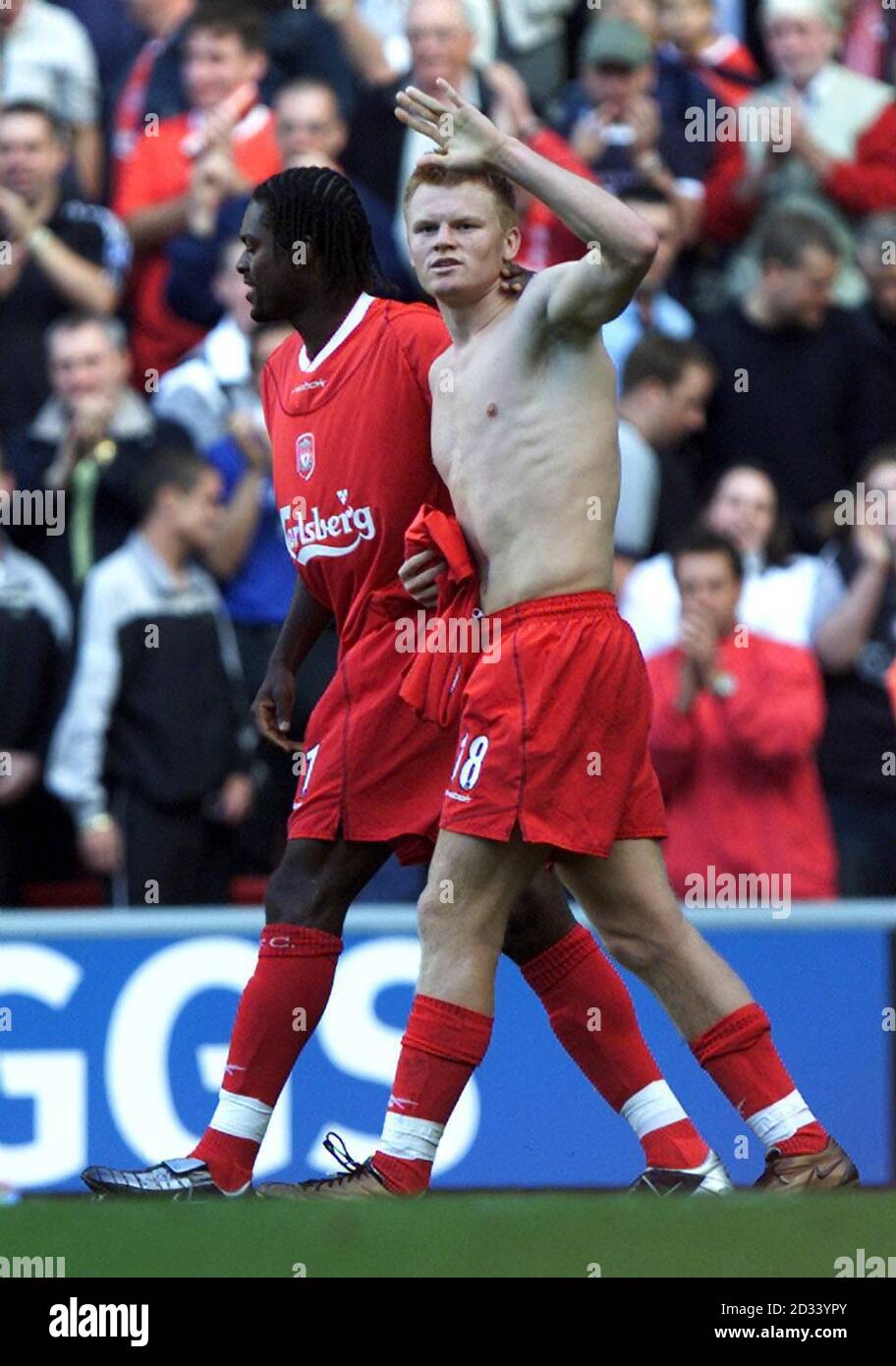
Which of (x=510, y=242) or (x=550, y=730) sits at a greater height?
(x=510, y=242)

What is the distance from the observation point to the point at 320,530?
5285mm

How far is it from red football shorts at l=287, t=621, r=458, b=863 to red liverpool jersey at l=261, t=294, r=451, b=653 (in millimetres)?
110

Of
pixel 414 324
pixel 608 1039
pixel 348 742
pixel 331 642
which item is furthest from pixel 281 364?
pixel 331 642

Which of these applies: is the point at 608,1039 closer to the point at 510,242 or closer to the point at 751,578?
the point at 510,242

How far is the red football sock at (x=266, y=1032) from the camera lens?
17.0 feet

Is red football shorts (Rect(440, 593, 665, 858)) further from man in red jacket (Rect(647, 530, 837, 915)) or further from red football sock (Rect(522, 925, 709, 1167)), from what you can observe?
man in red jacket (Rect(647, 530, 837, 915))

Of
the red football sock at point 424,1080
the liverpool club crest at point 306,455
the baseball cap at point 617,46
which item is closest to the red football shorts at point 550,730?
the red football sock at point 424,1080

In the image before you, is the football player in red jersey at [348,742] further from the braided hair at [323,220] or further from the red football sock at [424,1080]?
the red football sock at [424,1080]

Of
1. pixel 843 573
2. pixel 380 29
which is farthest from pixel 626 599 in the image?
pixel 380 29

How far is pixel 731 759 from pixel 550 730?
2.90 metres

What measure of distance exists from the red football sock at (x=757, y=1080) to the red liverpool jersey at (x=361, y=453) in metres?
1.07

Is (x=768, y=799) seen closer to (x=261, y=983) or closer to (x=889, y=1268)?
(x=261, y=983)

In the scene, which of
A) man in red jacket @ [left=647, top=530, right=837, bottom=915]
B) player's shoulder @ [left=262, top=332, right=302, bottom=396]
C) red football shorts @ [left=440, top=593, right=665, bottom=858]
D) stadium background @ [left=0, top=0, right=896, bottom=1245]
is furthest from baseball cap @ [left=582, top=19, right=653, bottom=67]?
red football shorts @ [left=440, top=593, right=665, bottom=858]

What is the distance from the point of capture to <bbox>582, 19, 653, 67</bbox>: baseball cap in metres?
9.39
